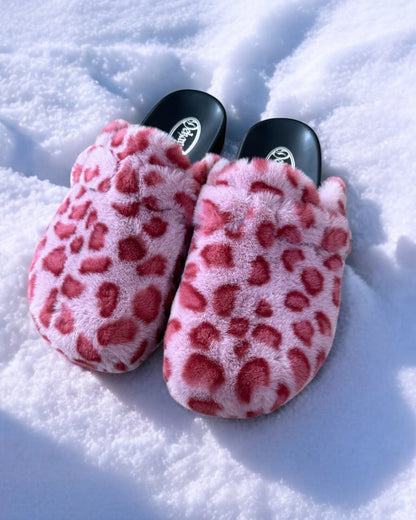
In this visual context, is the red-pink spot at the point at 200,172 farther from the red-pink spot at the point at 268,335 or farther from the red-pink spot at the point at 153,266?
the red-pink spot at the point at 268,335

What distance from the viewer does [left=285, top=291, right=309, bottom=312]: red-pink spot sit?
97 centimetres

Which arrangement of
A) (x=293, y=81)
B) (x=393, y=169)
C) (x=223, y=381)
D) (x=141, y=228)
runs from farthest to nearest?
1. (x=293, y=81)
2. (x=393, y=169)
3. (x=141, y=228)
4. (x=223, y=381)

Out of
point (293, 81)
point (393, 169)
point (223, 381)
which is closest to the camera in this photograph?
point (223, 381)

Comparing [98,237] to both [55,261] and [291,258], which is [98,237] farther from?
[291,258]

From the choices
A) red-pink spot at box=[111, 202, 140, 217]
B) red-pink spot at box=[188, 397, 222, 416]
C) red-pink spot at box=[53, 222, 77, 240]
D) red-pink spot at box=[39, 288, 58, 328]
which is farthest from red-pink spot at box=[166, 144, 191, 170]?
red-pink spot at box=[188, 397, 222, 416]

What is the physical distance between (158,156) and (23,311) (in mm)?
388

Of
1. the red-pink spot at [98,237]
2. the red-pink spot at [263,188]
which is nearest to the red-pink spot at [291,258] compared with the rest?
the red-pink spot at [263,188]

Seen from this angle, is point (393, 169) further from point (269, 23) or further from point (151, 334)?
point (151, 334)

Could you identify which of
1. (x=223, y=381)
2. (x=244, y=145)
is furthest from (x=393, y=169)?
(x=223, y=381)

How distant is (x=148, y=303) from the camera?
1.00m

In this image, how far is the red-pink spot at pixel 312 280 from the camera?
1.00 meters

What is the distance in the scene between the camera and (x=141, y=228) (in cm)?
103

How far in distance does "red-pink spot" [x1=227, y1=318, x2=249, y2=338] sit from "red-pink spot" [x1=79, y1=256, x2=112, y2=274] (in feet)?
0.77

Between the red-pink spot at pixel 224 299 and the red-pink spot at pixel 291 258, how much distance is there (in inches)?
3.9
